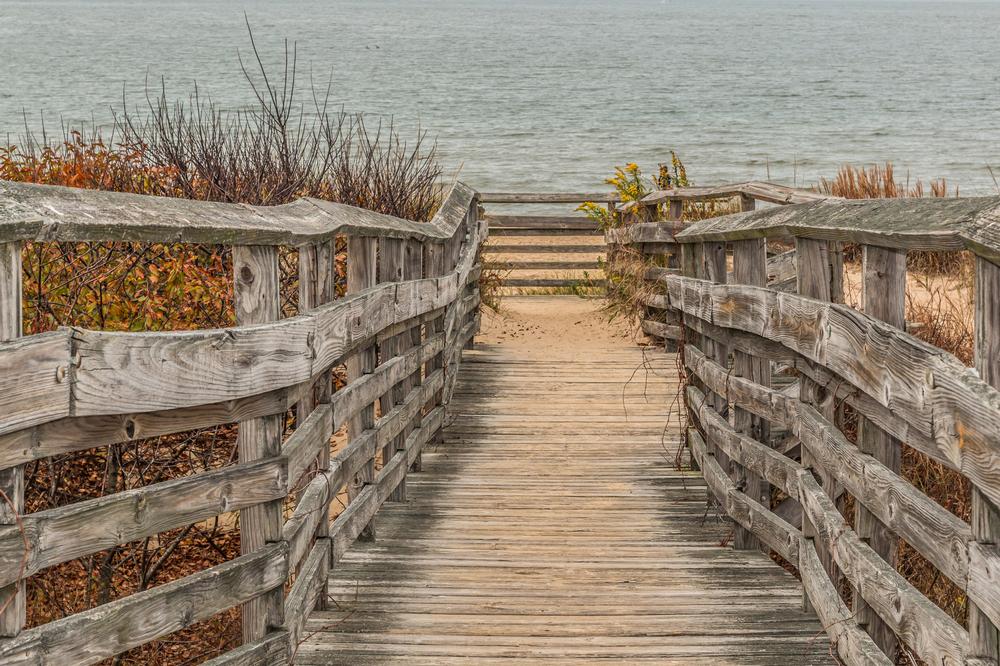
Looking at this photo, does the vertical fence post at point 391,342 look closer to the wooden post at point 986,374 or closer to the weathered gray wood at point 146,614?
the weathered gray wood at point 146,614

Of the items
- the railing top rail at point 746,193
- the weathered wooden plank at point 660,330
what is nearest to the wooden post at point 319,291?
the railing top rail at point 746,193

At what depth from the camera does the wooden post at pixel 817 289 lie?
386cm

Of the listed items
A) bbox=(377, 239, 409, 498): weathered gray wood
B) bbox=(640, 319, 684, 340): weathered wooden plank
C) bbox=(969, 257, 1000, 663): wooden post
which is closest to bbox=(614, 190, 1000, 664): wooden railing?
bbox=(969, 257, 1000, 663): wooden post

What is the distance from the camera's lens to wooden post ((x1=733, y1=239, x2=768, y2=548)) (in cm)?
498

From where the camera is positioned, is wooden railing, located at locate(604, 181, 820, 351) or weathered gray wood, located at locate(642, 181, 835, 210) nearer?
weathered gray wood, located at locate(642, 181, 835, 210)

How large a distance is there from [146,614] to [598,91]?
79563mm

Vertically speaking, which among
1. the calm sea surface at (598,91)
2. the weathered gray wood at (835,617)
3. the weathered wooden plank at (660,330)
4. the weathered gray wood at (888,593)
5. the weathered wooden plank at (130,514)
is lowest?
the weathered gray wood at (835,617)

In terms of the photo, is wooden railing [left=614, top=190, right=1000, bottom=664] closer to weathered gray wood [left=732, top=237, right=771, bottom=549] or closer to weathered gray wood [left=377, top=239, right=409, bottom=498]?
weathered gray wood [left=732, top=237, right=771, bottom=549]

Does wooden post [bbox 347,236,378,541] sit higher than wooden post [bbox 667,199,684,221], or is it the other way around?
wooden post [bbox 667,199,684,221]

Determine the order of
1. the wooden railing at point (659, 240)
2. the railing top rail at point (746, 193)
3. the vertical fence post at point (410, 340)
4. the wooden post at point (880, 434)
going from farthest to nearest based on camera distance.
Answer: the wooden railing at point (659, 240), the railing top rail at point (746, 193), the vertical fence post at point (410, 340), the wooden post at point (880, 434)

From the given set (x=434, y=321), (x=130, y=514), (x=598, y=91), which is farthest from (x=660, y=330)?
(x=598, y=91)

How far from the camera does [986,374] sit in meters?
2.40

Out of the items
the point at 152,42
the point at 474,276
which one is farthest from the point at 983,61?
the point at 474,276

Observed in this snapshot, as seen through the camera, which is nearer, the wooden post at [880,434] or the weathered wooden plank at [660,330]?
the wooden post at [880,434]
